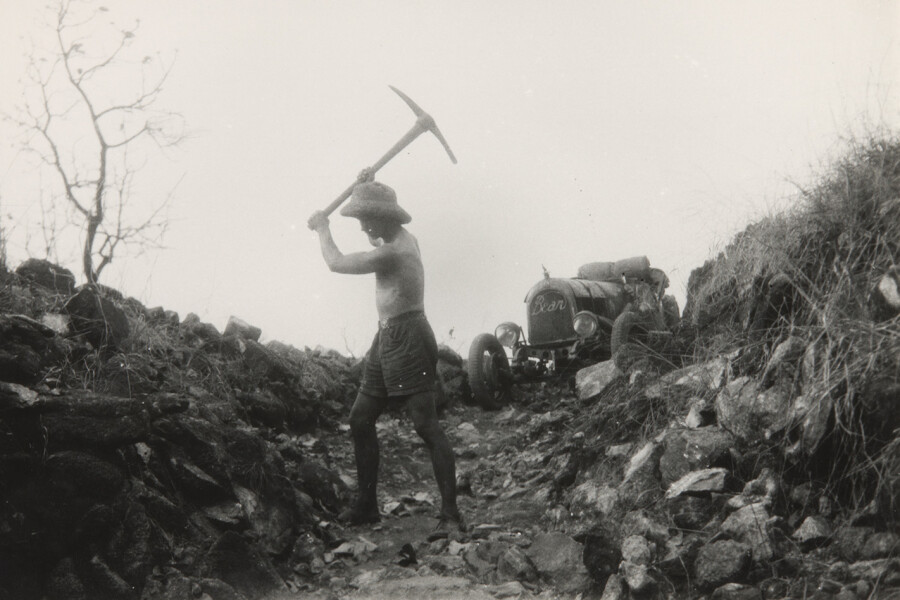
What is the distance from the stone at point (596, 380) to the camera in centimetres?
495

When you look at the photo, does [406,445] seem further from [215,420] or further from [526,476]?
[215,420]

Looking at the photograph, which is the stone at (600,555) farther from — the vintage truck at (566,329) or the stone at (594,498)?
the vintage truck at (566,329)

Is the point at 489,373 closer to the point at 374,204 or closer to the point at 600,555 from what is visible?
the point at 374,204

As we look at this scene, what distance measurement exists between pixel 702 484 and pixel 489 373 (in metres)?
4.73

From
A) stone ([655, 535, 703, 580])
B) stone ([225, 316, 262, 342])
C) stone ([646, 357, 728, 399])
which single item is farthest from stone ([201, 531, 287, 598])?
stone ([225, 316, 262, 342])

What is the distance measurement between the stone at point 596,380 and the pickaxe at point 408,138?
1.93m

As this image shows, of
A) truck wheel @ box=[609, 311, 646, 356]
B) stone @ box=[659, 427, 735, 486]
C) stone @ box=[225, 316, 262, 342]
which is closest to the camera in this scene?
stone @ box=[659, 427, 735, 486]

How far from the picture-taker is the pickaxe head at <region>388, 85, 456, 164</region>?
467 centimetres

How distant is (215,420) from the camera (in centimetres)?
363

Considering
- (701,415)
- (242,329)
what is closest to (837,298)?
(701,415)

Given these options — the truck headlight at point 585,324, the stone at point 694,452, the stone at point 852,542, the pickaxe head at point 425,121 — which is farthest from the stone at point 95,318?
the truck headlight at point 585,324

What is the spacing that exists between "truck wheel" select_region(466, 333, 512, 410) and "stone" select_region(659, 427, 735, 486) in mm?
4201

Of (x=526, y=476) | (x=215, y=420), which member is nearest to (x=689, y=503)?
(x=526, y=476)

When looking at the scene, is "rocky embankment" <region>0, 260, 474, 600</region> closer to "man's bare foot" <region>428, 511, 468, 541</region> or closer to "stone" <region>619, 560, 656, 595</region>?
"man's bare foot" <region>428, 511, 468, 541</region>
